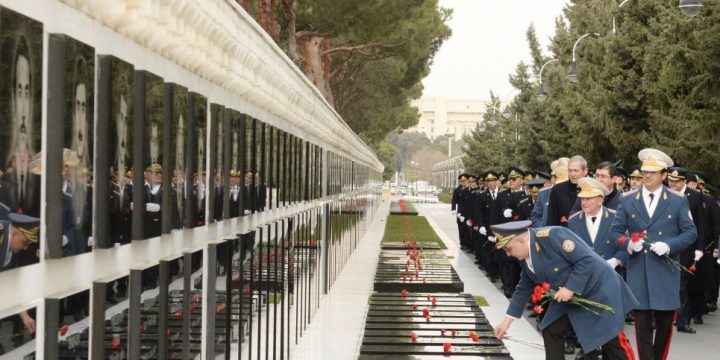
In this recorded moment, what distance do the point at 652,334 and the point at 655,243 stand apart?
89 cm

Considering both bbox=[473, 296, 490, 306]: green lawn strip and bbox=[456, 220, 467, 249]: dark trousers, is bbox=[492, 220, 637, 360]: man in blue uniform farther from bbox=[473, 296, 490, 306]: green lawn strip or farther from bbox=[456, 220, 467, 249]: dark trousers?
bbox=[456, 220, 467, 249]: dark trousers

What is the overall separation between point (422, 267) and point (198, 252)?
581 inches

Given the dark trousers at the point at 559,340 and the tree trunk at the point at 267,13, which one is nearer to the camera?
the dark trousers at the point at 559,340

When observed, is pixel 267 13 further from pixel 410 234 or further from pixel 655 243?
pixel 655 243

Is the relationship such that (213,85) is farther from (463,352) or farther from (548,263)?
(463,352)

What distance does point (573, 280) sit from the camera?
7.03 meters

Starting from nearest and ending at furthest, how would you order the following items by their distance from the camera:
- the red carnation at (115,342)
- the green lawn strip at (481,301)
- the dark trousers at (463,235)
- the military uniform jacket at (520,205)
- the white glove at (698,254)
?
the red carnation at (115,342) < the white glove at (698,254) < the green lawn strip at (481,301) < the military uniform jacket at (520,205) < the dark trousers at (463,235)

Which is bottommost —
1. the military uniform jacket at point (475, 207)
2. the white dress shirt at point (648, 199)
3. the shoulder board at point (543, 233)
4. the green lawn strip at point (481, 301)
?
the green lawn strip at point (481, 301)

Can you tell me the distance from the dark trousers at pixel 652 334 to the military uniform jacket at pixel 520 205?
7.84 m

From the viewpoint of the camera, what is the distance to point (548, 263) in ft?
23.3

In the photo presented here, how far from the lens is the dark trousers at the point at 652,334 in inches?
350

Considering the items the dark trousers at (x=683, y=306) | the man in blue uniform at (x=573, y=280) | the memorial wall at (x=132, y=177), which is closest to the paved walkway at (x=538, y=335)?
the dark trousers at (x=683, y=306)

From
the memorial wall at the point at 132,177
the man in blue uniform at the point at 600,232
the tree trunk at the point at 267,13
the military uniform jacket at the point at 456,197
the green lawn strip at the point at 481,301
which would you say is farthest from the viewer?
the military uniform jacket at the point at 456,197

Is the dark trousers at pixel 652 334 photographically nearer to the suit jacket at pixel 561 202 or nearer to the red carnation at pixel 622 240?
the red carnation at pixel 622 240
